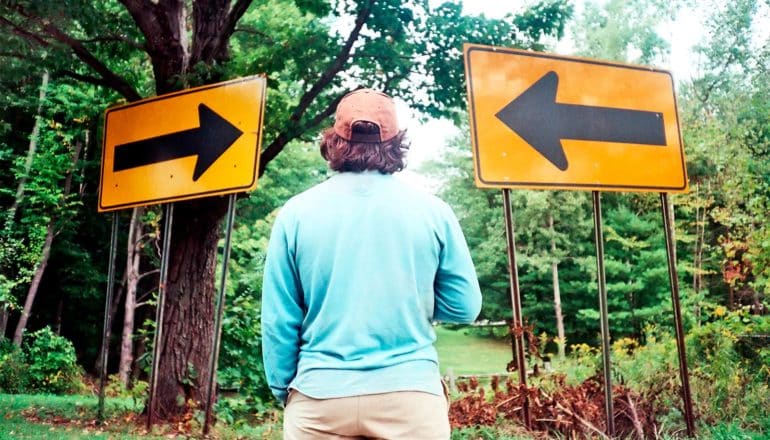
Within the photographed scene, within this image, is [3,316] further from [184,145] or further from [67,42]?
[184,145]

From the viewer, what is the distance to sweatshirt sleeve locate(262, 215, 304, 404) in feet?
6.15

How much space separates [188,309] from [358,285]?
641 cm

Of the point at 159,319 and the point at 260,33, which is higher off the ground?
the point at 260,33

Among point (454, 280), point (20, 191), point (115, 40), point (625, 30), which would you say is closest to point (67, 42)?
point (115, 40)

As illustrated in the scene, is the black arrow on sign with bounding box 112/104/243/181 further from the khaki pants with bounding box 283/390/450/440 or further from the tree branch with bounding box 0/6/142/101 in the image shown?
the khaki pants with bounding box 283/390/450/440

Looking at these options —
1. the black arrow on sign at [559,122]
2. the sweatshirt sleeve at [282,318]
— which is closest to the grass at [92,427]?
the black arrow on sign at [559,122]

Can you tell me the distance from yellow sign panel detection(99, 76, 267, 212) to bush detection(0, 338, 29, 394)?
13853 millimetres

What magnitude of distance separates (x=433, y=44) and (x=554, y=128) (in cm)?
443

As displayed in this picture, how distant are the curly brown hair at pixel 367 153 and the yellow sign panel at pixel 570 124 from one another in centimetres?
251

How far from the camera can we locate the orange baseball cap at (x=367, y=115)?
1966 millimetres

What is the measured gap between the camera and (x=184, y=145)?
582 centimetres

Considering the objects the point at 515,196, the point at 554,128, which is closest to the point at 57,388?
the point at 554,128

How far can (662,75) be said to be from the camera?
5191 millimetres

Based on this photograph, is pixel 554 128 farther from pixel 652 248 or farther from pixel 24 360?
pixel 652 248
